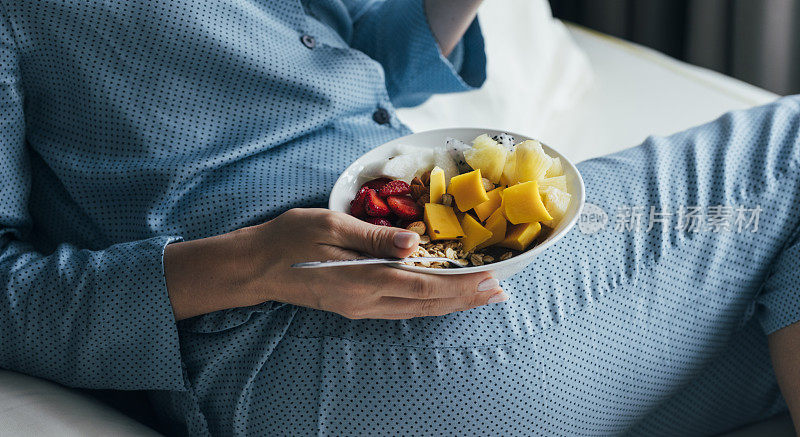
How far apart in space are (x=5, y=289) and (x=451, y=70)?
26.9 inches

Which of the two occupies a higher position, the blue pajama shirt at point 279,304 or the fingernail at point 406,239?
the fingernail at point 406,239

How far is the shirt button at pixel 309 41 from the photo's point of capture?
937mm

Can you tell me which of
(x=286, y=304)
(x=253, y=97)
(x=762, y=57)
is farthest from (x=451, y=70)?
(x=762, y=57)

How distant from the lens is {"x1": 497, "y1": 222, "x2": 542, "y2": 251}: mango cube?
2.28ft

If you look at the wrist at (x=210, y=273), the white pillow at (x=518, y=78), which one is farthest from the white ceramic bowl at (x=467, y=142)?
the white pillow at (x=518, y=78)

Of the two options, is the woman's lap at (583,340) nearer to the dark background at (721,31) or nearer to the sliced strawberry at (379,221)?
the sliced strawberry at (379,221)

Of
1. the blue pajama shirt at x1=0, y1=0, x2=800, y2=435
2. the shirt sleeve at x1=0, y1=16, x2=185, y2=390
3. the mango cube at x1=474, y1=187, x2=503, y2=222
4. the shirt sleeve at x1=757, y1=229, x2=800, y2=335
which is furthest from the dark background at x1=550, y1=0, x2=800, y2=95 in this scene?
the shirt sleeve at x1=0, y1=16, x2=185, y2=390

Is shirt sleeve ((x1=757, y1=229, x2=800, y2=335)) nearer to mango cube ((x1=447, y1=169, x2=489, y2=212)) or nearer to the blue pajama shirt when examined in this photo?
the blue pajama shirt

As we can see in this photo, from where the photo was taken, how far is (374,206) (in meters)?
0.74

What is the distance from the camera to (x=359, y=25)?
115 centimetres

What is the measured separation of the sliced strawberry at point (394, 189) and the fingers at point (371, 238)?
2.6 inches

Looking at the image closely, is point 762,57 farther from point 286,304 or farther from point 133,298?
point 133,298

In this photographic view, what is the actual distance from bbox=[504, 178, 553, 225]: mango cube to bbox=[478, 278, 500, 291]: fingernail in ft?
0.20

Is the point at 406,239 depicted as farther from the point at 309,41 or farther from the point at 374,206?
the point at 309,41
